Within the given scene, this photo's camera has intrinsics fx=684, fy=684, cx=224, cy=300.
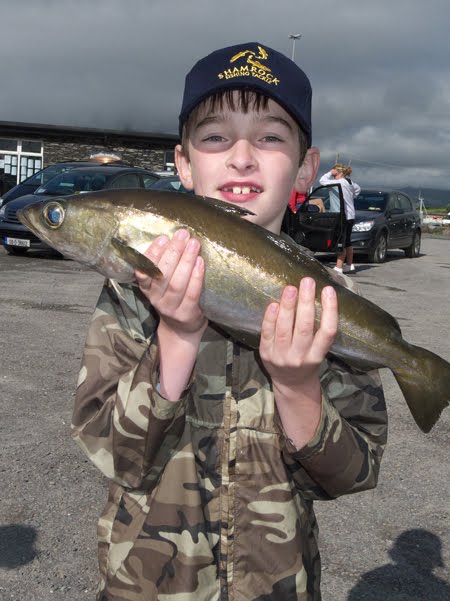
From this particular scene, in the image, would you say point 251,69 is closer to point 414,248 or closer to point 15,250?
point 15,250

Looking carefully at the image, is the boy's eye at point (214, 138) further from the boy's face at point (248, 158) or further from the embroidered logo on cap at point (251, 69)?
the embroidered logo on cap at point (251, 69)

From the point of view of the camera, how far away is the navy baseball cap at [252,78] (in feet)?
7.82

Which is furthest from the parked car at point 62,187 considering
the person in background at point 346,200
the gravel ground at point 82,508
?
the gravel ground at point 82,508

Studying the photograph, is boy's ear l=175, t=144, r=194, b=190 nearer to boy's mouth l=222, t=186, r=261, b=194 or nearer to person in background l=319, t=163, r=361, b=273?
boy's mouth l=222, t=186, r=261, b=194

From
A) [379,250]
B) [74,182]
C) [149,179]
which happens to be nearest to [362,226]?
[379,250]

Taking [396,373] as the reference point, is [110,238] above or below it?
above

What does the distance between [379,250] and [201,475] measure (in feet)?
58.2

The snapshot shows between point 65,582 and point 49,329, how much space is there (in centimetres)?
510

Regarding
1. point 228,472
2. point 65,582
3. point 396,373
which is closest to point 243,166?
point 396,373

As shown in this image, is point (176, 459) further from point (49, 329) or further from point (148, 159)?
point (148, 159)

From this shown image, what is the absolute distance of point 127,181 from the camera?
51.5 ft

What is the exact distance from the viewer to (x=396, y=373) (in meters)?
2.20

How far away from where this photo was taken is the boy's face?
2314 millimetres

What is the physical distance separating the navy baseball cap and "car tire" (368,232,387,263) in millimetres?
16518
